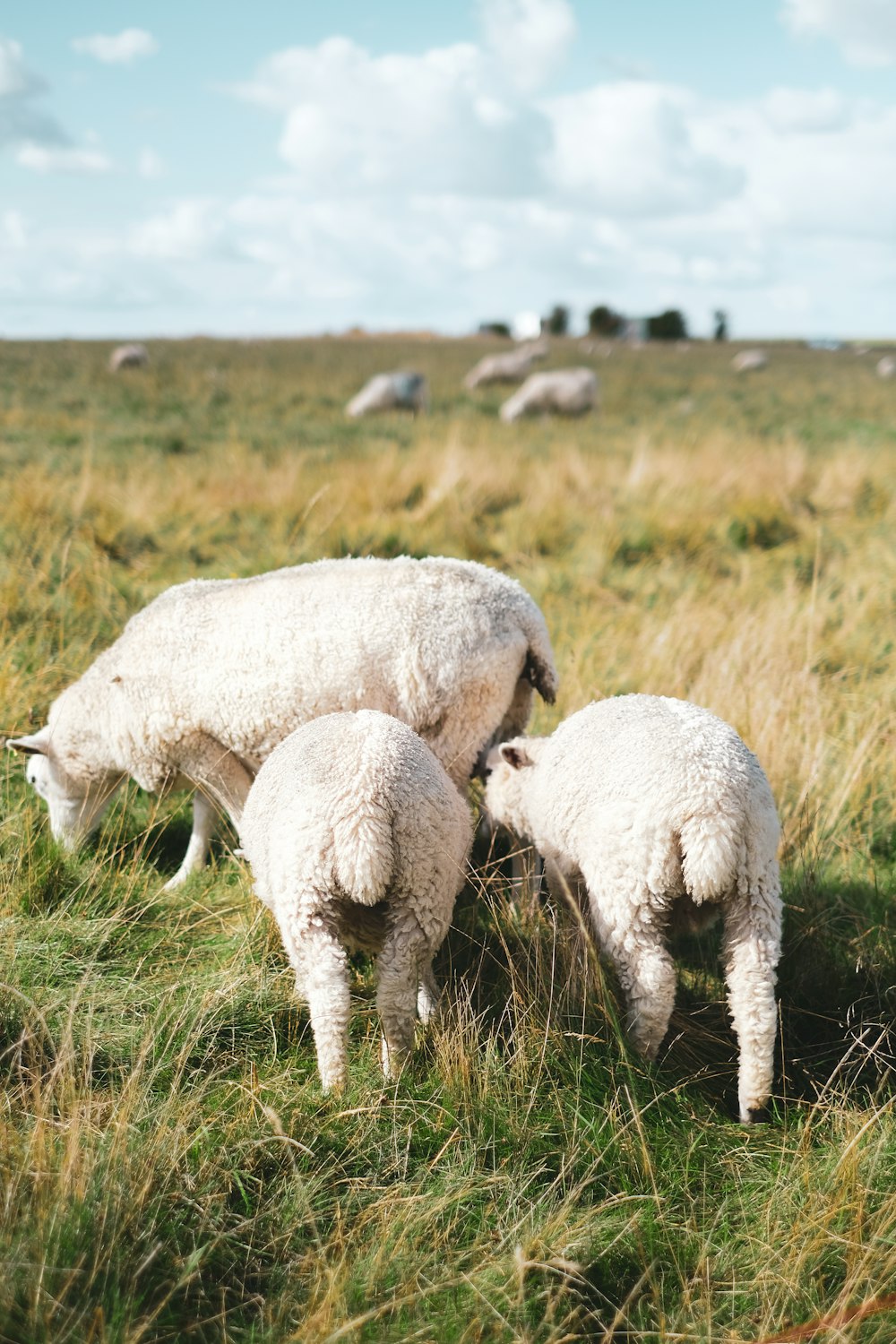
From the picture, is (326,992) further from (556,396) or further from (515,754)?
(556,396)

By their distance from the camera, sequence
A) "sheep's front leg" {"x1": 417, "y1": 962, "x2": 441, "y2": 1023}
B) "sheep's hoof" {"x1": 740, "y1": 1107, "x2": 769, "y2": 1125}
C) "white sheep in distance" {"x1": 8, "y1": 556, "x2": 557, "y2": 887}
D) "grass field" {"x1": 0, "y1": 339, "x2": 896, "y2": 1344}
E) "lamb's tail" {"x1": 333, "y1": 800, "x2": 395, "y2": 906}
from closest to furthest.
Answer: "grass field" {"x1": 0, "y1": 339, "x2": 896, "y2": 1344}, "lamb's tail" {"x1": 333, "y1": 800, "x2": 395, "y2": 906}, "sheep's hoof" {"x1": 740, "y1": 1107, "x2": 769, "y2": 1125}, "sheep's front leg" {"x1": 417, "y1": 962, "x2": 441, "y2": 1023}, "white sheep in distance" {"x1": 8, "y1": 556, "x2": 557, "y2": 887}

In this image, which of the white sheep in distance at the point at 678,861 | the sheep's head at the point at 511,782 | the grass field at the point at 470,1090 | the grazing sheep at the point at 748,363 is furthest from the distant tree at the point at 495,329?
the white sheep in distance at the point at 678,861

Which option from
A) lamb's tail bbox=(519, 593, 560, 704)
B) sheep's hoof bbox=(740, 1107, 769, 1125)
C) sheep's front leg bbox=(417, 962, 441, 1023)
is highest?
lamb's tail bbox=(519, 593, 560, 704)

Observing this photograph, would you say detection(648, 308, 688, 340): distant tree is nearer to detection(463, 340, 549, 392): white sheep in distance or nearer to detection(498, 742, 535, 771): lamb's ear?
detection(463, 340, 549, 392): white sheep in distance

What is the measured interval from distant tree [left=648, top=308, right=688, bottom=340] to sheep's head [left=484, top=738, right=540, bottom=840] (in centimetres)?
5913

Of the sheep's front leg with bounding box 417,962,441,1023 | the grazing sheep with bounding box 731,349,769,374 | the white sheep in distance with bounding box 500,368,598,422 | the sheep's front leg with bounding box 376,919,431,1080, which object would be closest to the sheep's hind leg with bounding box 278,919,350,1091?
the sheep's front leg with bounding box 376,919,431,1080

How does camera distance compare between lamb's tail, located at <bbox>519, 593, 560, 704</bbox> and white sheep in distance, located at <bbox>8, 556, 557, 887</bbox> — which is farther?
lamb's tail, located at <bbox>519, 593, 560, 704</bbox>

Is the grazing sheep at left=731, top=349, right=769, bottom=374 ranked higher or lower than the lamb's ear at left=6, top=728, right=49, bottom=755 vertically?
higher

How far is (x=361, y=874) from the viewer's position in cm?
250

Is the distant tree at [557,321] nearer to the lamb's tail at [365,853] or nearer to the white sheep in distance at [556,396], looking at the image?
the white sheep in distance at [556,396]

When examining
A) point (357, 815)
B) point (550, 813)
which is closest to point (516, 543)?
point (550, 813)

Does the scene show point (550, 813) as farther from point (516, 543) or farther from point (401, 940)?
point (516, 543)

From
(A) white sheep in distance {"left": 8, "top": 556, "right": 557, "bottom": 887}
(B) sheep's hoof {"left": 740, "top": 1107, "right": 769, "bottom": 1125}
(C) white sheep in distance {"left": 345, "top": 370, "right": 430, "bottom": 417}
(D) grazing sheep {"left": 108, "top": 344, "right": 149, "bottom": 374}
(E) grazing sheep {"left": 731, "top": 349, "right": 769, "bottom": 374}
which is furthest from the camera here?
(E) grazing sheep {"left": 731, "top": 349, "right": 769, "bottom": 374}

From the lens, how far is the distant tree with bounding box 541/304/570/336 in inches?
2330
